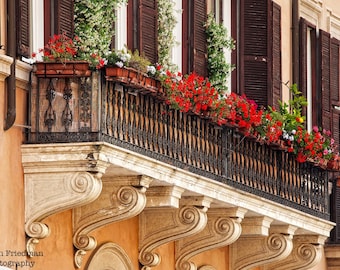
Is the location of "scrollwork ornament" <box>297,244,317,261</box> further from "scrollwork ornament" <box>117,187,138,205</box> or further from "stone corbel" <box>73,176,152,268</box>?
"scrollwork ornament" <box>117,187,138,205</box>

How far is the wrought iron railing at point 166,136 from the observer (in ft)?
62.3

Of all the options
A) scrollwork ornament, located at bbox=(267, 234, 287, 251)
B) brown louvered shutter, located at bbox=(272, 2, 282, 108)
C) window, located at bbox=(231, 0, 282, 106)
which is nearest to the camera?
scrollwork ornament, located at bbox=(267, 234, 287, 251)

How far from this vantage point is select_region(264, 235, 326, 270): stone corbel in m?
25.0

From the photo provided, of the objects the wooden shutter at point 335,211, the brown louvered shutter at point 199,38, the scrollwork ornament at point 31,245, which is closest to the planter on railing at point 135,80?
the scrollwork ornament at point 31,245

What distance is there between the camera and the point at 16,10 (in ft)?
61.6

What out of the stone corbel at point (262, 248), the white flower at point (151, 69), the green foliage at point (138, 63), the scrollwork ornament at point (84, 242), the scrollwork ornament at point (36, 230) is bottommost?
the stone corbel at point (262, 248)

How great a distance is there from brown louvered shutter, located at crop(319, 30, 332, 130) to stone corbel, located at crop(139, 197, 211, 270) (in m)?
6.22

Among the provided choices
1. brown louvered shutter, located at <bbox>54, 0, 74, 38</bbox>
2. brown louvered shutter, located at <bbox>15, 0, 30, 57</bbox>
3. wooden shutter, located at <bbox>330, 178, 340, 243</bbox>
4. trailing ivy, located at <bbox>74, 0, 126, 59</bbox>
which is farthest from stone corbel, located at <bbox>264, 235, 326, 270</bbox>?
brown louvered shutter, located at <bbox>15, 0, 30, 57</bbox>

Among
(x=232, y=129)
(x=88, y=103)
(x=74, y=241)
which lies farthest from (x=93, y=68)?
(x=232, y=129)

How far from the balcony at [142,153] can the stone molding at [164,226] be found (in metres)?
0.06

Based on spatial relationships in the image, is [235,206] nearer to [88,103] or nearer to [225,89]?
Answer: [225,89]

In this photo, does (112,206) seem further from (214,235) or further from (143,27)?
(214,235)

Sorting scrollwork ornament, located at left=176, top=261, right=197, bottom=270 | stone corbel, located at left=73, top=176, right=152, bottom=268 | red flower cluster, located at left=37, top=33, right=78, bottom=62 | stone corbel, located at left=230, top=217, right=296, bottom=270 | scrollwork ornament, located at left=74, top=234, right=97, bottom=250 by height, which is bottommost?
scrollwork ornament, located at left=176, top=261, right=197, bottom=270

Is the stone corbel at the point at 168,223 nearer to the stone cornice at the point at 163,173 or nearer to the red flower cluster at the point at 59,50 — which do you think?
the stone cornice at the point at 163,173
